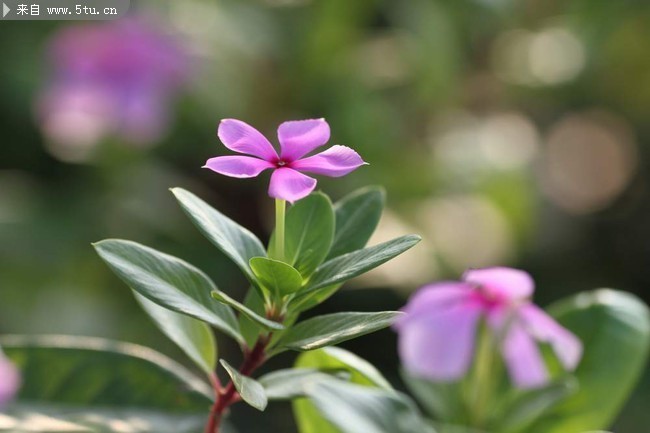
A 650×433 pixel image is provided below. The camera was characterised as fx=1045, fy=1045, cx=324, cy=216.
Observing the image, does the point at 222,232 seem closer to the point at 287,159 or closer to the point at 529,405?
the point at 287,159

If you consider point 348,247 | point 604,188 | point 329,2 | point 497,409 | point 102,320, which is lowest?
point 102,320

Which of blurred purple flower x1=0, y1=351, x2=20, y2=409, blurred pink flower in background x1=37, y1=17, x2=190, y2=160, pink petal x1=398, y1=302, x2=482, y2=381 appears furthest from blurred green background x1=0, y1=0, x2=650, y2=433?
blurred purple flower x1=0, y1=351, x2=20, y2=409

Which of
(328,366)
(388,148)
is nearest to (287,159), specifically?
(328,366)

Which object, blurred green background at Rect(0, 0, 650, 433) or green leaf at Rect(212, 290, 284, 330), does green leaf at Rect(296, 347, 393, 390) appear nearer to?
green leaf at Rect(212, 290, 284, 330)

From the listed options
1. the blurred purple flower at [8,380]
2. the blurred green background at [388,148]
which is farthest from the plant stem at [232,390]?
the blurred green background at [388,148]

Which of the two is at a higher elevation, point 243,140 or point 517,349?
point 243,140

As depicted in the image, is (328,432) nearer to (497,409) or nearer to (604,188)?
(497,409)

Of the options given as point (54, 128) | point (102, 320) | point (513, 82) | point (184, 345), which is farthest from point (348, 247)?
point (513, 82)

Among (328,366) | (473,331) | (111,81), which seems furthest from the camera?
(111,81)
